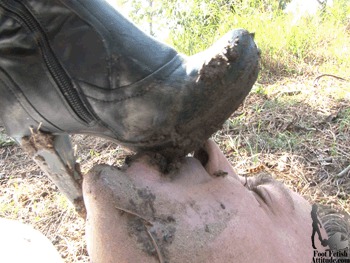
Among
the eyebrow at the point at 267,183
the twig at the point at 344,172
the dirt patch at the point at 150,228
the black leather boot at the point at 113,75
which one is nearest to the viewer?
the dirt patch at the point at 150,228

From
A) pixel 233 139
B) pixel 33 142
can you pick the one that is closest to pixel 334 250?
pixel 33 142

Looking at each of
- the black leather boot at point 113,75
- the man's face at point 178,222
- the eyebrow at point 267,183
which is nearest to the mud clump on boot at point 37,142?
the black leather boot at point 113,75

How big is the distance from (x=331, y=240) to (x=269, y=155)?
0.88m

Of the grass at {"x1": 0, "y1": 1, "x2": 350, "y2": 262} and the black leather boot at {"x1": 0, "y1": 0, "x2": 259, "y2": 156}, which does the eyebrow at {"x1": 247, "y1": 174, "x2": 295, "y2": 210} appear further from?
the grass at {"x1": 0, "y1": 1, "x2": 350, "y2": 262}

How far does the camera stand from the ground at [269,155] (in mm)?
1747

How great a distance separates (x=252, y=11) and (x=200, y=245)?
307 cm

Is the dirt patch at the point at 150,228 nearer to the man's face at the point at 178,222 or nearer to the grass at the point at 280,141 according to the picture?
the man's face at the point at 178,222

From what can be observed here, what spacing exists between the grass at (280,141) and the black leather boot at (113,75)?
781 millimetres

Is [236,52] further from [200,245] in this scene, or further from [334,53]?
[334,53]

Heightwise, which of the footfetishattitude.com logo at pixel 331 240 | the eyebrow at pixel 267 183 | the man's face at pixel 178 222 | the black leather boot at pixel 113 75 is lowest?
the footfetishattitude.com logo at pixel 331 240

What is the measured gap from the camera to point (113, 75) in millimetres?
1076

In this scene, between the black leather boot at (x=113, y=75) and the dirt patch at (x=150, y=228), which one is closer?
the dirt patch at (x=150, y=228)

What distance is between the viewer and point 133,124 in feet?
3.56

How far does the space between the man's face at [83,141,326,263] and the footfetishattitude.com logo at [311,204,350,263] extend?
2cm
